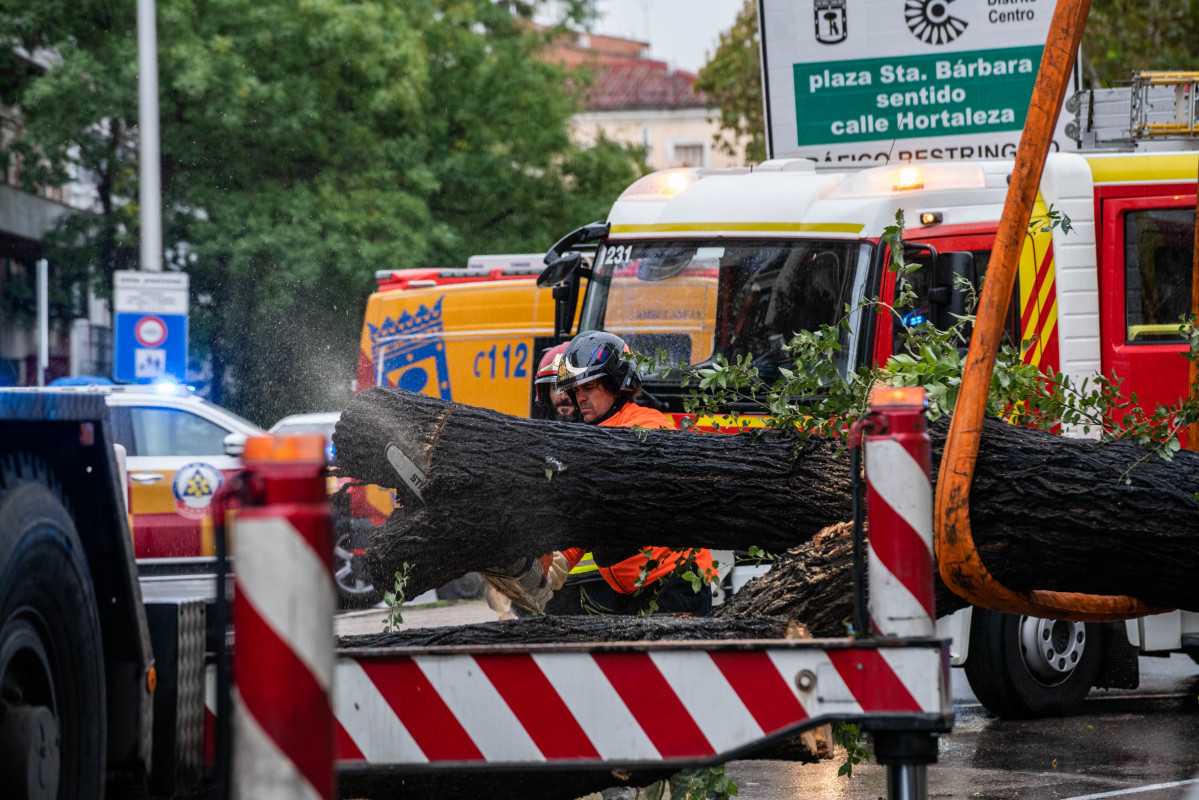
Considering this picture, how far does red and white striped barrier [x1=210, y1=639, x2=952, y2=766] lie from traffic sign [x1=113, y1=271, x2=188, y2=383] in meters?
12.0

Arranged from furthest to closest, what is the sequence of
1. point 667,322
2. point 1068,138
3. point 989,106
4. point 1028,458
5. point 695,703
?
1. point 989,106
2. point 1068,138
3. point 667,322
4. point 1028,458
5. point 695,703

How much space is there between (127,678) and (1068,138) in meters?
8.14

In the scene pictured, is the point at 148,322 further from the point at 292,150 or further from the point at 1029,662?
the point at 1029,662

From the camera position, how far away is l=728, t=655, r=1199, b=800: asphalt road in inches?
249

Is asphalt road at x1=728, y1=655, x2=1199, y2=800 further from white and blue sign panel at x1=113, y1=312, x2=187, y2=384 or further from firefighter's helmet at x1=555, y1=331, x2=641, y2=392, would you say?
white and blue sign panel at x1=113, y1=312, x2=187, y2=384

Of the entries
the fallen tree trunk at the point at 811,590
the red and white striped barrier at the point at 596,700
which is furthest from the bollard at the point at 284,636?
the fallen tree trunk at the point at 811,590

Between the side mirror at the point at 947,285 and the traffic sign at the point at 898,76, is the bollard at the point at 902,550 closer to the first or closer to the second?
the side mirror at the point at 947,285

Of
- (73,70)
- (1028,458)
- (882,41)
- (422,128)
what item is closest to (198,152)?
(73,70)

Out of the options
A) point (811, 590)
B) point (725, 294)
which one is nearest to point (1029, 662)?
point (725, 294)

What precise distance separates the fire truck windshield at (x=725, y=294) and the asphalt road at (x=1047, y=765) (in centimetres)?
211

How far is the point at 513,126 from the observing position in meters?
23.9

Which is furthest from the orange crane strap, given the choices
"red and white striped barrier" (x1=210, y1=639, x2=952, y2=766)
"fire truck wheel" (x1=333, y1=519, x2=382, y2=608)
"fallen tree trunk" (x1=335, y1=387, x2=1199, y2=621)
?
"fire truck wheel" (x1=333, y1=519, x2=382, y2=608)

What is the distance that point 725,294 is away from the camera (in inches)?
340

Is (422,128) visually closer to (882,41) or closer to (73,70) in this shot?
(73,70)
